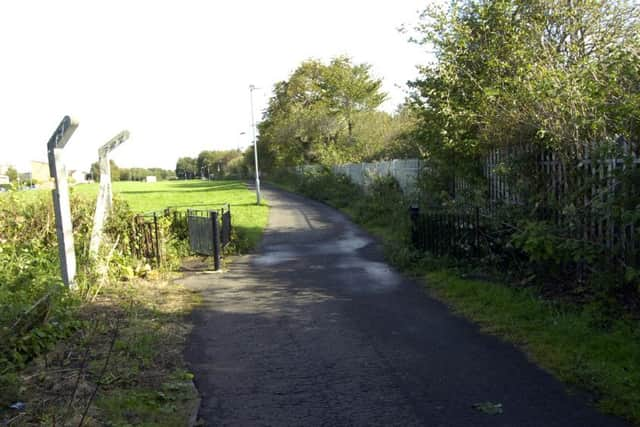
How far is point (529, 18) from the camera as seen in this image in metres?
10.6

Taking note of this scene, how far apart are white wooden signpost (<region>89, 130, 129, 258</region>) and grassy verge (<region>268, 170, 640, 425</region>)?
546 centimetres

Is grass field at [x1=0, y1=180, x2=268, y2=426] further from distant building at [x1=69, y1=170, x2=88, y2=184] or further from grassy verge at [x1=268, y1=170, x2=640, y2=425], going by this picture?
grassy verge at [x1=268, y1=170, x2=640, y2=425]

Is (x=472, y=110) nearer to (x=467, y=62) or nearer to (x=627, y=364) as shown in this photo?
(x=467, y=62)

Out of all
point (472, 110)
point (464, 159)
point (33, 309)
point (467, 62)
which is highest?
point (467, 62)

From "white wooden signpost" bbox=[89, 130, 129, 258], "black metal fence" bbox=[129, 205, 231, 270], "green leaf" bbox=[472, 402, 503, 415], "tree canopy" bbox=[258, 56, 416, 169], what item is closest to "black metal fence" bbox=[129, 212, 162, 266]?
"black metal fence" bbox=[129, 205, 231, 270]

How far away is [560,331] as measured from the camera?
5.92m

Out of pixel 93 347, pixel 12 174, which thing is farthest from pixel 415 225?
pixel 12 174

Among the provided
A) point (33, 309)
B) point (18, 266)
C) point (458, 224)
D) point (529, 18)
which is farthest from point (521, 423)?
point (529, 18)

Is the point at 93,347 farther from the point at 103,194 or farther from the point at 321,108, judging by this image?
the point at 321,108

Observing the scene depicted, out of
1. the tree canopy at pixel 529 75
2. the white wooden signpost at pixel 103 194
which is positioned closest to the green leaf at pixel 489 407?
the tree canopy at pixel 529 75

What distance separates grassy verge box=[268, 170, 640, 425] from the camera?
4.60 m

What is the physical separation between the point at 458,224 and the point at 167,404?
21.3 feet

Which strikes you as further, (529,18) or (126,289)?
(529,18)

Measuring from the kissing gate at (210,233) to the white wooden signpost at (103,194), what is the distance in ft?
6.63
